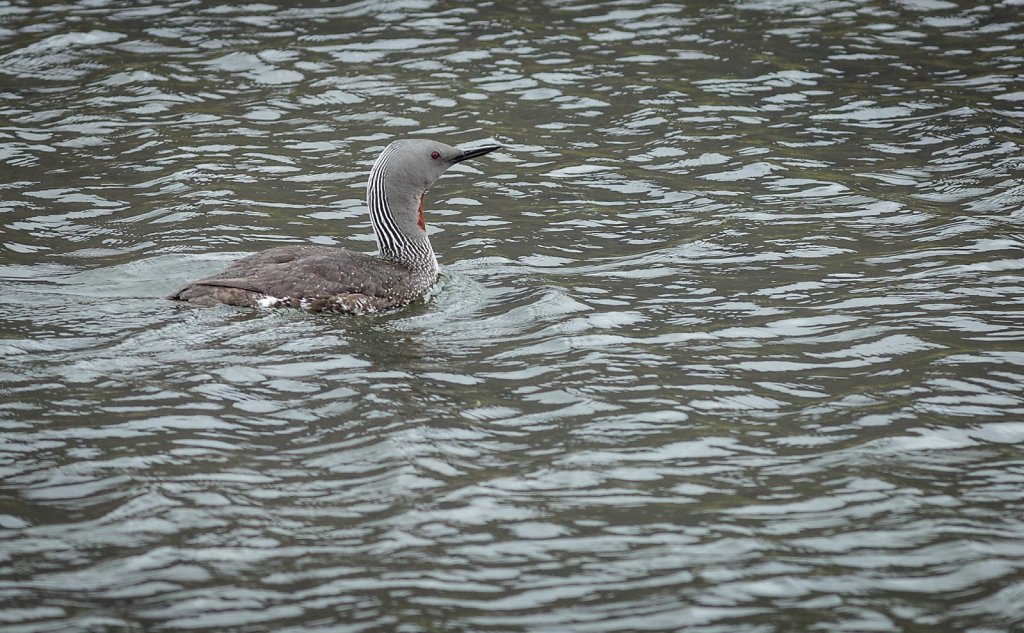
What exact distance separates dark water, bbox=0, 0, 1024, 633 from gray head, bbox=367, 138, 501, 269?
490 mm

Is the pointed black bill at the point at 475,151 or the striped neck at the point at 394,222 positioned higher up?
the pointed black bill at the point at 475,151

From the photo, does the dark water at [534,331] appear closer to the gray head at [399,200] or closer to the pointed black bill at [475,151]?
the gray head at [399,200]

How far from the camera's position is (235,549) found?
6.51 m

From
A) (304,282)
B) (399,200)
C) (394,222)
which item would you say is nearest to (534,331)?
(304,282)

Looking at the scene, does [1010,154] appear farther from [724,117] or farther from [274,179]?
[274,179]

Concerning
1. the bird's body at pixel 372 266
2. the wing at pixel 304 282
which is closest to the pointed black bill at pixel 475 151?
the bird's body at pixel 372 266

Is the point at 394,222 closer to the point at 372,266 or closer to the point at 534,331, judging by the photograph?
the point at 372,266

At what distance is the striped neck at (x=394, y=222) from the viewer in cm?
1104

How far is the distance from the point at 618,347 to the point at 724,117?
6.34 metres

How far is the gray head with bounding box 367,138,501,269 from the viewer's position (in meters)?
11.0

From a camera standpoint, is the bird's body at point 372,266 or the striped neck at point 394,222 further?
the striped neck at point 394,222

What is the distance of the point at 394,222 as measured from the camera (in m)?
11.1

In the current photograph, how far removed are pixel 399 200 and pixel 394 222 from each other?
220mm

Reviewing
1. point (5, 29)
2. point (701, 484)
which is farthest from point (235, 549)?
point (5, 29)
